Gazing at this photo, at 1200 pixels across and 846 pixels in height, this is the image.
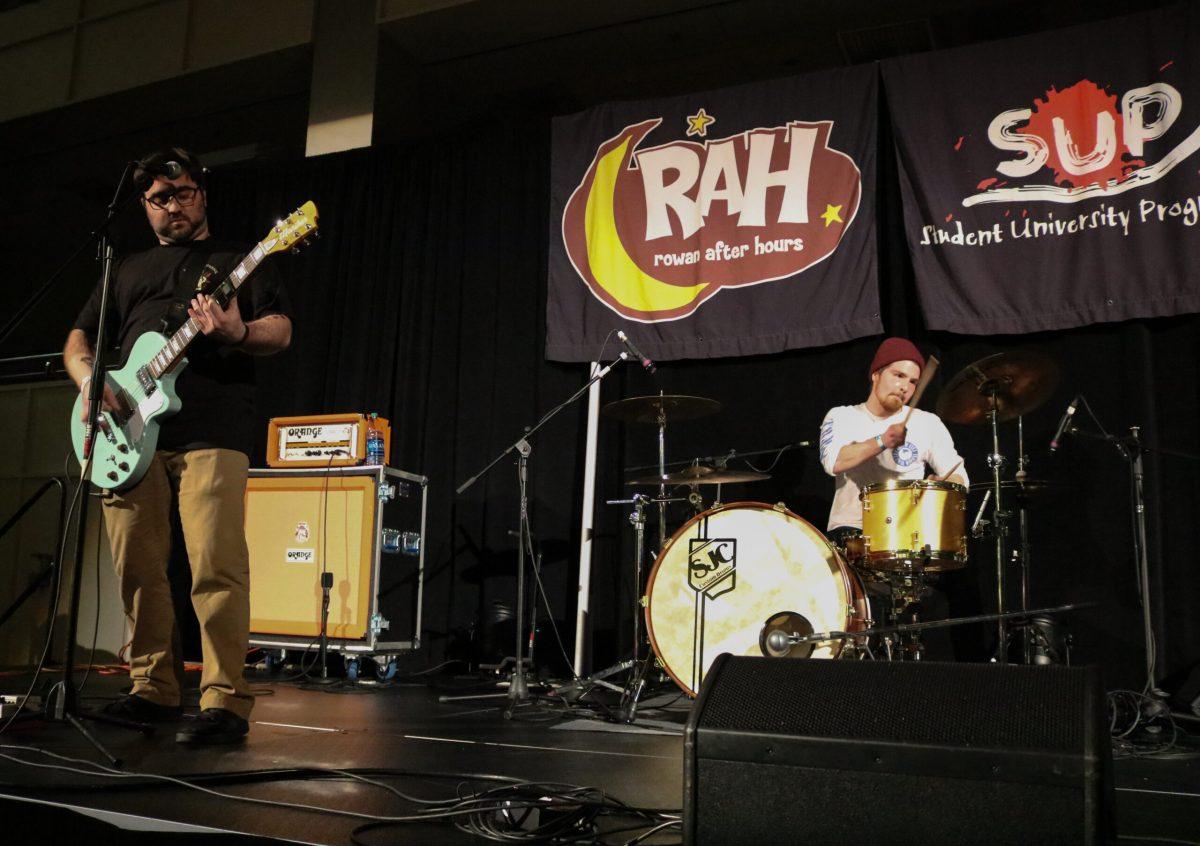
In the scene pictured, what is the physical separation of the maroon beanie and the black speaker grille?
2955 mm

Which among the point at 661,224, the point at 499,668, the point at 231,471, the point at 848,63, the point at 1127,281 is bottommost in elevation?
the point at 499,668

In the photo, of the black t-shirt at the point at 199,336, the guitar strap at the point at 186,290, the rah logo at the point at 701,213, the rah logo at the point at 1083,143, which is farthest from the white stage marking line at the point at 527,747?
the rah logo at the point at 1083,143

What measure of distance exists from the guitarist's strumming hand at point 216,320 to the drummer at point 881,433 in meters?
2.46

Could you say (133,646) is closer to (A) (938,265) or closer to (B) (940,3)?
(A) (938,265)

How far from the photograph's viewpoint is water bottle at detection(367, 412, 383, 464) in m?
5.36

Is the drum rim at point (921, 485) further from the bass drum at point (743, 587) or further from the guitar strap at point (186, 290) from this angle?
the guitar strap at point (186, 290)

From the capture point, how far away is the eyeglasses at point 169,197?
9.43 feet

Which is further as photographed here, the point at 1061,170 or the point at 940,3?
the point at 940,3

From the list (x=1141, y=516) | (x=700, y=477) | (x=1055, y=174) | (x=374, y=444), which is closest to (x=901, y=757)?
(x=700, y=477)

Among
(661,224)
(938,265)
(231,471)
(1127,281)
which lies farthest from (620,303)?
(231,471)

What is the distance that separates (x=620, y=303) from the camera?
5.37 m

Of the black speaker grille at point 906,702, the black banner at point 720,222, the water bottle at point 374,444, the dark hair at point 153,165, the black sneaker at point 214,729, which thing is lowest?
the black sneaker at point 214,729

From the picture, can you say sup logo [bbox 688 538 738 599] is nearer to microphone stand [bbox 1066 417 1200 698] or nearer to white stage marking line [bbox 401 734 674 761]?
white stage marking line [bbox 401 734 674 761]

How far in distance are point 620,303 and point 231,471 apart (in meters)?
2.99
